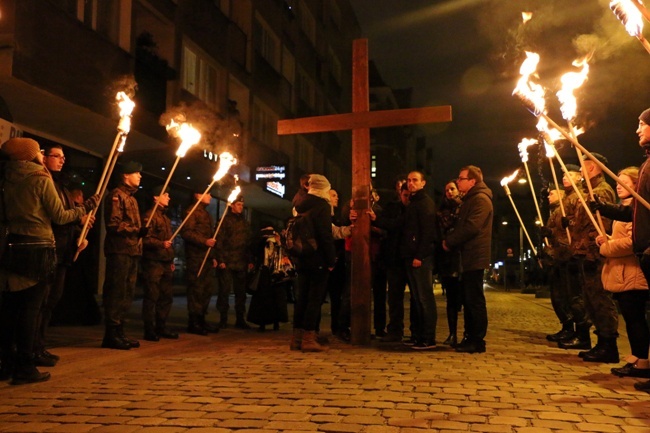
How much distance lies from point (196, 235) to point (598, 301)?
18.4 feet

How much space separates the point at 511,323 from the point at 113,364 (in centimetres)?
834

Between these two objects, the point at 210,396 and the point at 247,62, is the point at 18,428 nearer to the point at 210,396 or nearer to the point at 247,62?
the point at 210,396

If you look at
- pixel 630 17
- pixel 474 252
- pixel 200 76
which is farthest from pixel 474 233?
pixel 200 76

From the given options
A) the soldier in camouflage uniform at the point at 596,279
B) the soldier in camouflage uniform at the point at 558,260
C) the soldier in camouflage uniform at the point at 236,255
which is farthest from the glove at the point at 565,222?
the soldier in camouflage uniform at the point at 236,255

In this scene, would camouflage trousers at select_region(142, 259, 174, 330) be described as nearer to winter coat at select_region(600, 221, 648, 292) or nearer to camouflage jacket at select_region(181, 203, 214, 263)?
camouflage jacket at select_region(181, 203, 214, 263)

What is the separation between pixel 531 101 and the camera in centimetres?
→ 579

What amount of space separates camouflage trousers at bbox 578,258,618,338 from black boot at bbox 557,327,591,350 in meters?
1.13

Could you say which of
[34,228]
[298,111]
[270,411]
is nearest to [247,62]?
[298,111]

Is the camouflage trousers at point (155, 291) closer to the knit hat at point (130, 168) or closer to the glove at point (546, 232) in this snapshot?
the knit hat at point (130, 168)

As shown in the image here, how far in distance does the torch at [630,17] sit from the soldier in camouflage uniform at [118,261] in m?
5.63

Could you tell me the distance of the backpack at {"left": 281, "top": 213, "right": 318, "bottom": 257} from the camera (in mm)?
7812

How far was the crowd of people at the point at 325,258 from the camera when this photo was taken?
18.7 feet

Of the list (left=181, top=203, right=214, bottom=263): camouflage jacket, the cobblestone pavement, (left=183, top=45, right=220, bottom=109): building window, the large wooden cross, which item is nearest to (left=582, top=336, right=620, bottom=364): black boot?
the cobblestone pavement

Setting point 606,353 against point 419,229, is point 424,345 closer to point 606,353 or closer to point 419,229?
point 419,229
